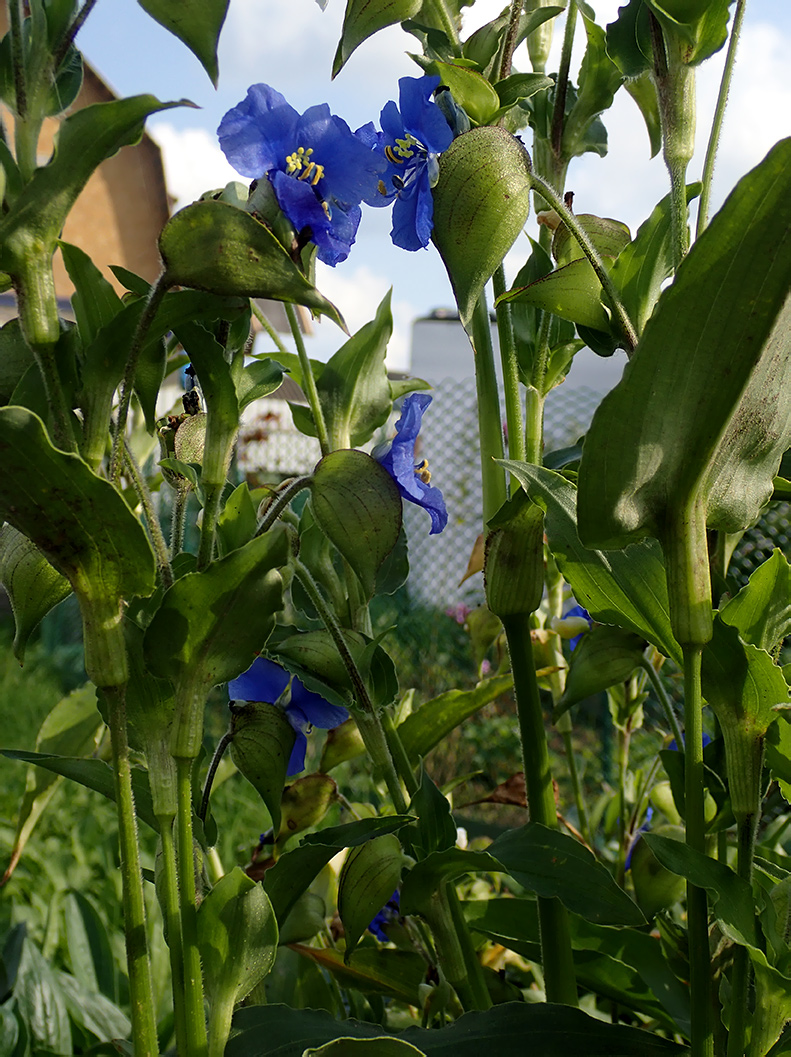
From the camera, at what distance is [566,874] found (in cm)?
47

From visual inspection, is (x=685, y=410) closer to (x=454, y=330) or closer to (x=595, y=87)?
(x=595, y=87)

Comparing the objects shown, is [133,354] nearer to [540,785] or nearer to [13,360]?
[13,360]

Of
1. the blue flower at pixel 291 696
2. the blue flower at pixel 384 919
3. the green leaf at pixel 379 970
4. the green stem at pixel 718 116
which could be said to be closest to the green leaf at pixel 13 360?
the blue flower at pixel 291 696

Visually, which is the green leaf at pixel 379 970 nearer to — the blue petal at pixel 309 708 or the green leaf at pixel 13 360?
the blue petal at pixel 309 708

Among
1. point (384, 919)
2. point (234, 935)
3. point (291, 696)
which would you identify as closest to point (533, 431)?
point (291, 696)

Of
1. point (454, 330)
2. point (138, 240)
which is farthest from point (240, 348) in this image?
point (138, 240)

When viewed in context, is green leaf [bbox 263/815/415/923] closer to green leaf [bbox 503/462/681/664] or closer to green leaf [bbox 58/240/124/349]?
green leaf [bbox 503/462/681/664]

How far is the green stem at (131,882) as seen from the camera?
1.30 feet

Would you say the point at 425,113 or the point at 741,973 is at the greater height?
the point at 425,113

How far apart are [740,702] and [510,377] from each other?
24 centimetres

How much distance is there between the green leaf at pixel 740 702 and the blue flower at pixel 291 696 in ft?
0.83

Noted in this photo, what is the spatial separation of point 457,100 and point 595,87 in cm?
Result: 16

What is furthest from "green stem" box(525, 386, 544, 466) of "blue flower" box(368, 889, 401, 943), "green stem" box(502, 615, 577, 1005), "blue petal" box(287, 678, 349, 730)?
"blue flower" box(368, 889, 401, 943)

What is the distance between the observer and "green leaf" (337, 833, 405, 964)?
53 cm
